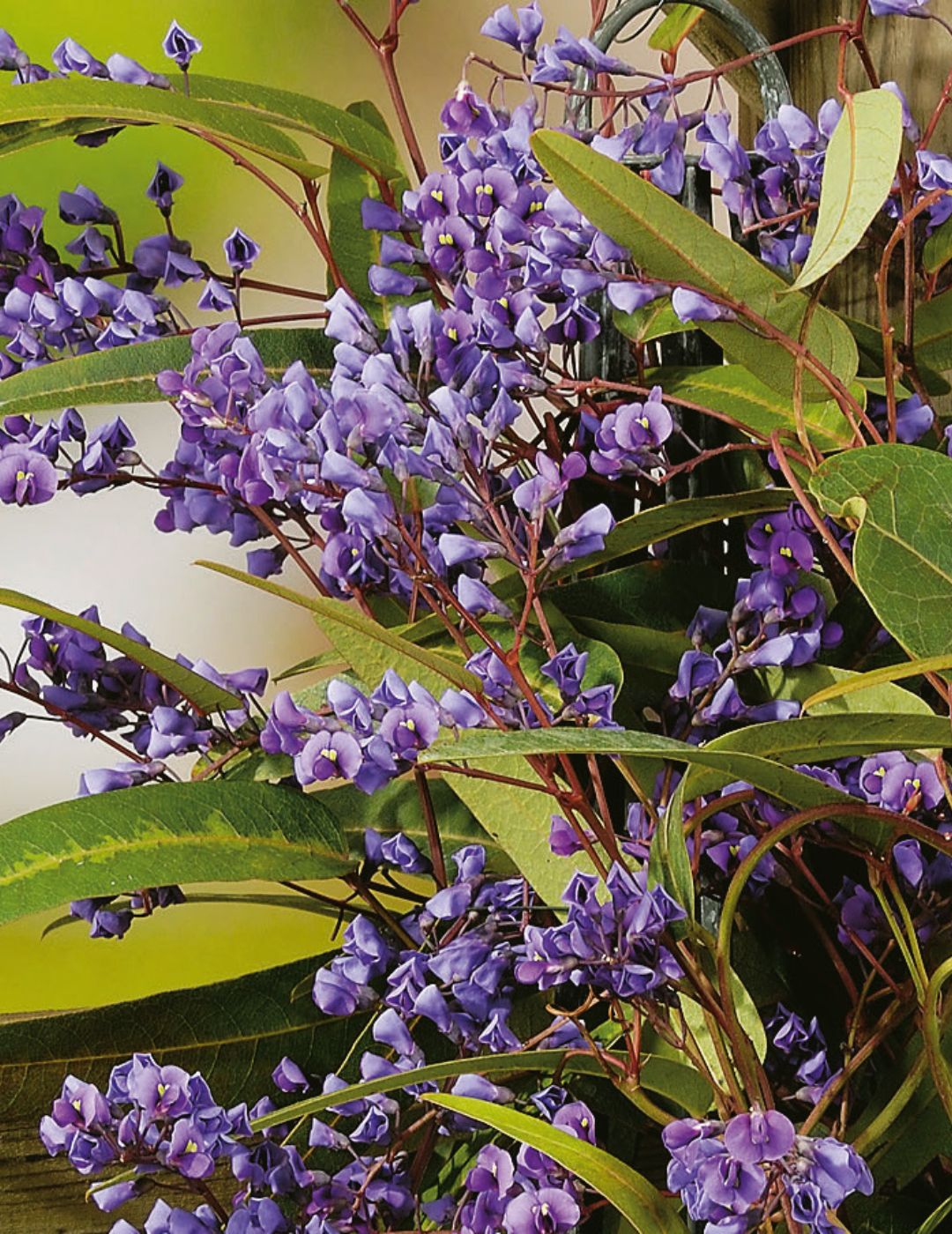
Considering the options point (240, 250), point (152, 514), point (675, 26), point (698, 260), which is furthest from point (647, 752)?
point (152, 514)

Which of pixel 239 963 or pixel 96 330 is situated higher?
pixel 96 330

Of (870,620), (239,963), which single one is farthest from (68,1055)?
(239,963)

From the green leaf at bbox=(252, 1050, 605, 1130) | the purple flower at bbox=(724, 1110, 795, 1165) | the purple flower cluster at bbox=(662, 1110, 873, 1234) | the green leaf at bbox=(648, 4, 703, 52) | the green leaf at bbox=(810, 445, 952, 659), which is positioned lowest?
the purple flower cluster at bbox=(662, 1110, 873, 1234)

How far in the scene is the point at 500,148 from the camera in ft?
1.42

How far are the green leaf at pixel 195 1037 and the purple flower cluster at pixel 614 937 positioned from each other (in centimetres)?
16

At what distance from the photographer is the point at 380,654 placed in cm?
38

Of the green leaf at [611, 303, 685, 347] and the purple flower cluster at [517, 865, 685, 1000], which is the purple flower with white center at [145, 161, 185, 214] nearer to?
the green leaf at [611, 303, 685, 347]

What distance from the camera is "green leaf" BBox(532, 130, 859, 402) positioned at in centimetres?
34

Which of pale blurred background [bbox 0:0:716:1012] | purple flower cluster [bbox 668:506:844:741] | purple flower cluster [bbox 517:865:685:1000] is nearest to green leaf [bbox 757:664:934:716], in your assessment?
purple flower cluster [bbox 668:506:844:741]

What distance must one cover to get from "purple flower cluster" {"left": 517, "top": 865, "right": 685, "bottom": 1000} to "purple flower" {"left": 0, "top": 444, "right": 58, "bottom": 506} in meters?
0.20

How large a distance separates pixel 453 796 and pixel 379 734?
0.13 meters

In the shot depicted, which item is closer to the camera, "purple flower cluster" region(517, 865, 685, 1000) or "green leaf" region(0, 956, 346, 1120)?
"purple flower cluster" region(517, 865, 685, 1000)

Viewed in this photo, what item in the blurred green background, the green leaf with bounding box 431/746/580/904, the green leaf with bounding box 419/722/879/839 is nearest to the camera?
the green leaf with bounding box 419/722/879/839

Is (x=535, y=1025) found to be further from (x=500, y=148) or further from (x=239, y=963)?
(x=239, y=963)
